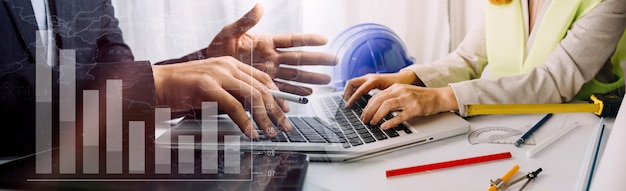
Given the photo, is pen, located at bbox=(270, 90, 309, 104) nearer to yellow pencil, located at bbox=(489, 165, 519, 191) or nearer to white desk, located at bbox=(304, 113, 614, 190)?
white desk, located at bbox=(304, 113, 614, 190)

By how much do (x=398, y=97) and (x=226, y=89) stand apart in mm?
207

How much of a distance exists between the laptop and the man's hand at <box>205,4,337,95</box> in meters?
0.04

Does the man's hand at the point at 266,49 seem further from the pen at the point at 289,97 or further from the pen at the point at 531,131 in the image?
the pen at the point at 531,131

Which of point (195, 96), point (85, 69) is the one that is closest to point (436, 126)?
point (195, 96)

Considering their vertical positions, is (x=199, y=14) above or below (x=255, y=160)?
above

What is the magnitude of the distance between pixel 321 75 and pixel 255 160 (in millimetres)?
127

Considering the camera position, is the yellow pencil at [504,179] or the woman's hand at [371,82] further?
the woman's hand at [371,82]

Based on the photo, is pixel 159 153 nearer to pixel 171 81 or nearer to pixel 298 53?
pixel 171 81

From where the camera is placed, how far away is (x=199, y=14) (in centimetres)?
52

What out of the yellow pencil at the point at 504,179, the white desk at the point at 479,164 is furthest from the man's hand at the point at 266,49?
the yellow pencil at the point at 504,179

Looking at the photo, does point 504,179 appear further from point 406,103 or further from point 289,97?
point 289,97

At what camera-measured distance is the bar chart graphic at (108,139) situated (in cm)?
51

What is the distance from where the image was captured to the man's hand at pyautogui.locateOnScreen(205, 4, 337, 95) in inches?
20.5

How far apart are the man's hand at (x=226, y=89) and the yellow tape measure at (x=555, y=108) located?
0.80 feet
